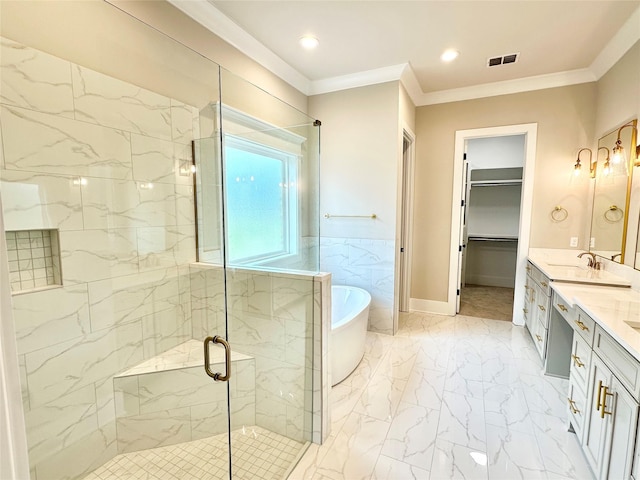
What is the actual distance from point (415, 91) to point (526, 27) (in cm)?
138

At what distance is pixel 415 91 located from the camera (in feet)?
12.6

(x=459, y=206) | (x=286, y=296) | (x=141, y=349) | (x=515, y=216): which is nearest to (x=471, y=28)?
(x=459, y=206)

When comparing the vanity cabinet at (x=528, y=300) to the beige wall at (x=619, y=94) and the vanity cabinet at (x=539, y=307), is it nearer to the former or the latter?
the vanity cabinet at (x=539, y=307)

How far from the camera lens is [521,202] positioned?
12.3ft


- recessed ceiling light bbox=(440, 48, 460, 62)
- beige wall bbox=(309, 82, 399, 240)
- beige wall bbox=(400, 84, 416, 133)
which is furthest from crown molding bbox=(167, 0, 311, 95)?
recessed ceiling light bbox=(440, 48, 460, 62)

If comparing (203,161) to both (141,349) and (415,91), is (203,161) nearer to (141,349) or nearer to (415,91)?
(141,349)

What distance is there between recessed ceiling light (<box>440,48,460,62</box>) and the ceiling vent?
0.38 metres

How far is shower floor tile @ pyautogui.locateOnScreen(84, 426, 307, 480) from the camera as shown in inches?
A: 68.6

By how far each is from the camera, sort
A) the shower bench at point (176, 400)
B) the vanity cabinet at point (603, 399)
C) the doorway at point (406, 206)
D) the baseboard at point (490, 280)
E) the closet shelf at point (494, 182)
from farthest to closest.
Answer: the baseboard at point (490, 280) → the closet shelf at point (494, 182) → the doorway at point (406, 206) → the shower bench at point (176, 400) → the vanity cabinet at point (603, 399)

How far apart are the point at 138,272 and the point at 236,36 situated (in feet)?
6.69

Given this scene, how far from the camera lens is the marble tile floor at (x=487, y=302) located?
4.31m

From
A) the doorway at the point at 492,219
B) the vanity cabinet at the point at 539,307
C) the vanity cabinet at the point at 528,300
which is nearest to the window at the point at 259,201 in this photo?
the vanity cabinet at the point at 539,307

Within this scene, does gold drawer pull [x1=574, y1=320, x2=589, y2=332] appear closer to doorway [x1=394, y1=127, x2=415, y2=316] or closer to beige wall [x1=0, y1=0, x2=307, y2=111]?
doorway [x1=394, y1=127, x2=415, y2=316]

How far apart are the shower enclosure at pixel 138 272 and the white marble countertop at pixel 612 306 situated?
4.61 feet
